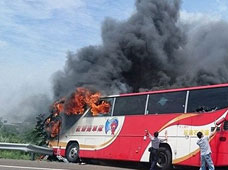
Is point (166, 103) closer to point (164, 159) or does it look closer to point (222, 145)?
point (164, 159)

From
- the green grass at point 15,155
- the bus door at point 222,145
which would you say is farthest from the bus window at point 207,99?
the green grass at point 15,155

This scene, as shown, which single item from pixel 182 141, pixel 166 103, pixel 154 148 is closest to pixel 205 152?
pixel 182 141

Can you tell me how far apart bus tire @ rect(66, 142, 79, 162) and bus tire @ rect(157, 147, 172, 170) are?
438cm

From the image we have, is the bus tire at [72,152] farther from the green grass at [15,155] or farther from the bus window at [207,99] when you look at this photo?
the bus window at [207,99]

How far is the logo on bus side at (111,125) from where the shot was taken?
1551cm

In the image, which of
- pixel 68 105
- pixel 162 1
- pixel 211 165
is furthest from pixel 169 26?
pixel 211 165

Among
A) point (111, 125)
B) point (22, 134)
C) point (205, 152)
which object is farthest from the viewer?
point (22, 134)

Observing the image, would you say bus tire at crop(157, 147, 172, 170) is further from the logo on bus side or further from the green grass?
the green grass

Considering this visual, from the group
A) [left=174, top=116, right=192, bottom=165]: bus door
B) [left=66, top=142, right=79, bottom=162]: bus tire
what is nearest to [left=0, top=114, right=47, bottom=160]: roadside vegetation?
[left=66, top=142, right=79, bottom=162]: bus tire

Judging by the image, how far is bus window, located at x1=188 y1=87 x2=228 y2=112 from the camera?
12070mm

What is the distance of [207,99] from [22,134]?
11.7 m

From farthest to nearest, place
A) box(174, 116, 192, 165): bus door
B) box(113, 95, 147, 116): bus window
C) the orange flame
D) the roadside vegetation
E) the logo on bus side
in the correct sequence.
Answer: the roadside vegetation, the orange flame, the logo on bus side, box(113, 95, 147, 116): bus window, box(174, 116, 192, 165): bus door

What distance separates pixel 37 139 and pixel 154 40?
9360 millimetres

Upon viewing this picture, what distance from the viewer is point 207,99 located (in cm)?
1251
